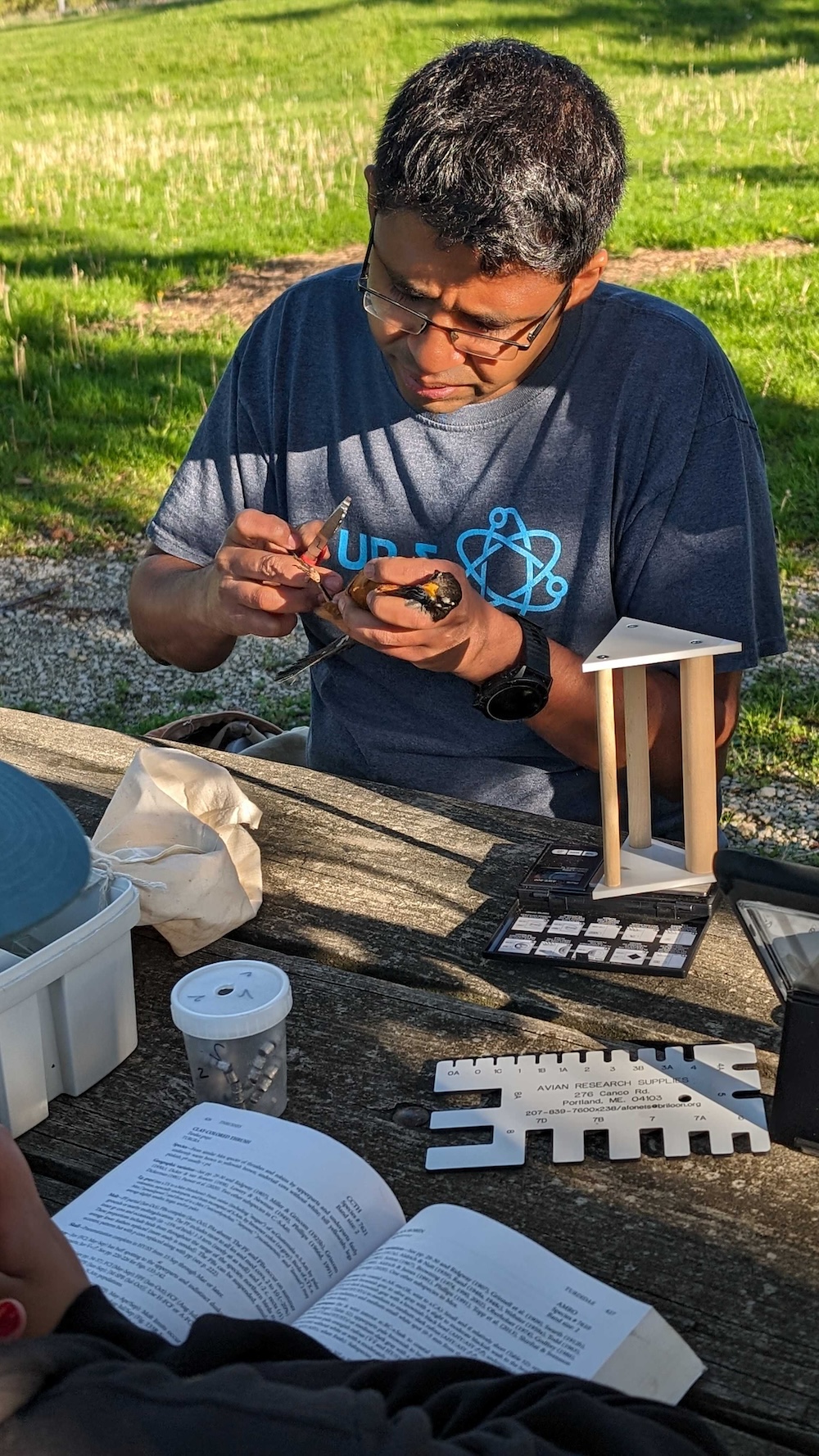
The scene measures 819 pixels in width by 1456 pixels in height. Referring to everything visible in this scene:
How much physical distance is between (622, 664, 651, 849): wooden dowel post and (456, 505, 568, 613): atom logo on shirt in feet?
1.37

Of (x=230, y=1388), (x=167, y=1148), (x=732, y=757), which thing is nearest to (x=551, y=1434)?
(x=230, y=1388)

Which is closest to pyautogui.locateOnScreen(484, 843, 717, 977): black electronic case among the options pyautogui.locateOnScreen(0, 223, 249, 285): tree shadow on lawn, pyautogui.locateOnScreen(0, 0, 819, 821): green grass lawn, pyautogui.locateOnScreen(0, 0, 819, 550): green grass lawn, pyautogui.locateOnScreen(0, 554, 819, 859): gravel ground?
pyautogui.locateOnScreen(0, 0, 819, 821): green grass lawn

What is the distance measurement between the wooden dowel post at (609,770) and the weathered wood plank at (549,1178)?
236 mm

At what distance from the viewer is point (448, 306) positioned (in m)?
1.81

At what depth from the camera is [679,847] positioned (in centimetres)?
171

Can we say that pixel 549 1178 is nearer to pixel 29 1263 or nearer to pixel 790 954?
pixel 790 954

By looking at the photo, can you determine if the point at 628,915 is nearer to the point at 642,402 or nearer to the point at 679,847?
the point at 679,847

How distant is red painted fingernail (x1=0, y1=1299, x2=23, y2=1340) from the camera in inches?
33.8

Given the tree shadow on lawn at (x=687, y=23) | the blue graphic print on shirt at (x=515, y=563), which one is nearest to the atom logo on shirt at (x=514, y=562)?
the blue graphic print on shirt at (x=515, y=563)

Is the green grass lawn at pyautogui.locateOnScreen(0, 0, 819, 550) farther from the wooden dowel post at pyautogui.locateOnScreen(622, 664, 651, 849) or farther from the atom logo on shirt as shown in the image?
the wooden dowel post at pyautogui.locateOnScreen(622, 664, 651, 849)

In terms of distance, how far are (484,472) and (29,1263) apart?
1.41 meters

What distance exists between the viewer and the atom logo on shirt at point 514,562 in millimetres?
2045

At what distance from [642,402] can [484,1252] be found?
1.28 meters

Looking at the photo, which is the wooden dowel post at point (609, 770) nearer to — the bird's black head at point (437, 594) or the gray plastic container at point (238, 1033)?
the bird's black head at point (437, 594)
